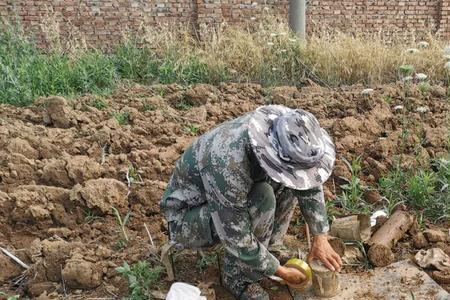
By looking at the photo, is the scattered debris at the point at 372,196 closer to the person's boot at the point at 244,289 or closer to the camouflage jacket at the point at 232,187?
the camouflage jacket at the point at 232,187

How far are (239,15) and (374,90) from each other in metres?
3.58

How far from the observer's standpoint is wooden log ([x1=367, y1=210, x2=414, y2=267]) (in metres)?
2.81

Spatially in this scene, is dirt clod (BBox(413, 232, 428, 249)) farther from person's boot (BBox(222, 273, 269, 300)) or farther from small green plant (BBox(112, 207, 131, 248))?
small green plant (BBox(112, 207, 131, 248))

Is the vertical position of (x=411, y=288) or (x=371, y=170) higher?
(x=371, y=170)

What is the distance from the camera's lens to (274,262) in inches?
94.5

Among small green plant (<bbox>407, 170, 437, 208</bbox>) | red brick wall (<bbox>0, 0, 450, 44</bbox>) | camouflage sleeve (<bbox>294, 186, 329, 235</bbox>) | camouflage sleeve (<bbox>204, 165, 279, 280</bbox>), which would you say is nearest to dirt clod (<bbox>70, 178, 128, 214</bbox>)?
camouflage sleeve (<bbox>204, 165, 279, 280</bbox>)

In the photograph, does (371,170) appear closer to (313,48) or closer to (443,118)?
(443,118)

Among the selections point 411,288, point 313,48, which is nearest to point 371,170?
point 411,288

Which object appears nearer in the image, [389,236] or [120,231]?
[389,236]

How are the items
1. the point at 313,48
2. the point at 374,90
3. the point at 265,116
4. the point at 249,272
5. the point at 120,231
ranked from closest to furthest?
the point at 265,116 → the point at 249,272 → the point at 120,231 → the point at 374,90 → the point at 313,48

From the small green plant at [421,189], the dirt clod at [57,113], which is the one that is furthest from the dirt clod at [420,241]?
the dirt clod at [57,113]

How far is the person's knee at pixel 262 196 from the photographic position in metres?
2.41

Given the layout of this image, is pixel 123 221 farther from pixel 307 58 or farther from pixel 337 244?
pixel 307 58

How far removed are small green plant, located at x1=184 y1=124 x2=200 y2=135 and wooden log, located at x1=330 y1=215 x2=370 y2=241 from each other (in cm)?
181
